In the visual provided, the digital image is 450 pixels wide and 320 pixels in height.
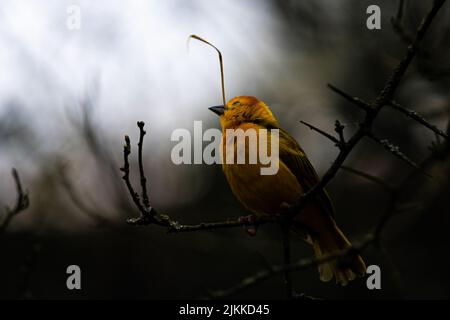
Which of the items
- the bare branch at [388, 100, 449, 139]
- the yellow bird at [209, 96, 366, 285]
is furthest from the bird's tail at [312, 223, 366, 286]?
the bare branch at [388, 100, 449, 139]

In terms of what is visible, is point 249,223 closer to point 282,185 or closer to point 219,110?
point 282,185

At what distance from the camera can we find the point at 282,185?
4434 mm

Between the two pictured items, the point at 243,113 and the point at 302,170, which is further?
the point at 243,113

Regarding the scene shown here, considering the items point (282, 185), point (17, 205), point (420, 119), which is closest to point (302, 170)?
point (282, 185)

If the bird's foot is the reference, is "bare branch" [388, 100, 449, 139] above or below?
above

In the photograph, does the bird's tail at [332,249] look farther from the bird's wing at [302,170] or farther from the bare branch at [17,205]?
the bare branch at [17,205]

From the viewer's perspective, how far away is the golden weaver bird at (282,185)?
4391 mm

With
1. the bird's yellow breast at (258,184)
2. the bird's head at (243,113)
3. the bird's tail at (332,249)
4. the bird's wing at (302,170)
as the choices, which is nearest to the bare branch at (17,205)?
the bird's yellow breast at (258,184)

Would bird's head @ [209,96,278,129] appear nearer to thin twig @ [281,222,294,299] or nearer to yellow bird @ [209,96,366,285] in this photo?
yellow bird @ [209,96,366,285]

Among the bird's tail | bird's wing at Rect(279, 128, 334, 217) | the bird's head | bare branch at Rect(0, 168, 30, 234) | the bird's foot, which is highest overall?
the bird's head

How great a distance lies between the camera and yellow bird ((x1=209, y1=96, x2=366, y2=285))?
4395 mm

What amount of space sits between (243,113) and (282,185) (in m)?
0.77
